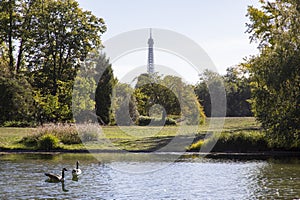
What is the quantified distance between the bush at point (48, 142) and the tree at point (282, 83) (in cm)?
1187

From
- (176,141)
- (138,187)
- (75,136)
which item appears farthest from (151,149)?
(138,187)

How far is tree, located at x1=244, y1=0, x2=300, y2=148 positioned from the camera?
81.9 ft

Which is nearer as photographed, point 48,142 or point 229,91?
point 48,142

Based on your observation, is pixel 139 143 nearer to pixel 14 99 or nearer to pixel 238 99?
pixel 14 99

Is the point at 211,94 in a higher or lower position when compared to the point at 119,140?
higher

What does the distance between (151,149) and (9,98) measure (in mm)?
16058

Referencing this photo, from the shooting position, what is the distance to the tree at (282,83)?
81.9 ft

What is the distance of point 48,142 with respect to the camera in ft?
97.7

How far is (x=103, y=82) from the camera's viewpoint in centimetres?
4825

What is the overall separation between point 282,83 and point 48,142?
1383 cm

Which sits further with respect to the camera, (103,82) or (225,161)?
(103,82)

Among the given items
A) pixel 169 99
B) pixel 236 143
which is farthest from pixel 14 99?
pixel 236 143

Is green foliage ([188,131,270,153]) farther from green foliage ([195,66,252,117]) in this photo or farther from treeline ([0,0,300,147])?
green foliage ([195,66,252,117])

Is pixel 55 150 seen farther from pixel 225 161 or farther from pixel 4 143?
pixel 225 161
